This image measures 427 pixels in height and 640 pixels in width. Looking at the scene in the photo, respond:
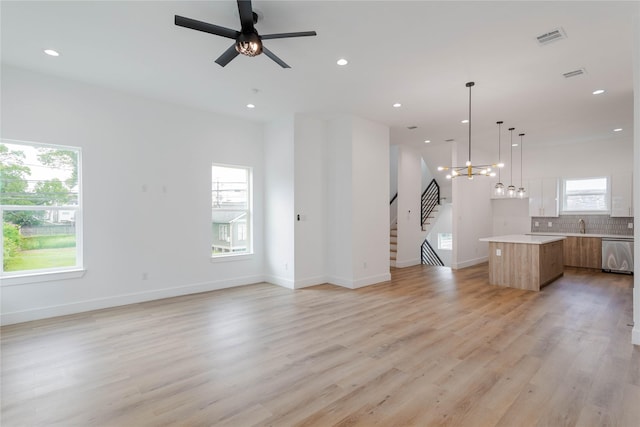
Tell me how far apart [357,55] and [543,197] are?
25.7ft

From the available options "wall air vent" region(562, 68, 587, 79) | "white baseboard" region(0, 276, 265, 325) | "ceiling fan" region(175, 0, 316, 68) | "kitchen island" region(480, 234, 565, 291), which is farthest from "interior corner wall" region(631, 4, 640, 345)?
"white baseboard" region(0, 276, 265, 325)

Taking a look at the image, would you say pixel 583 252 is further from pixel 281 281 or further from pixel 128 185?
pixel 128 185

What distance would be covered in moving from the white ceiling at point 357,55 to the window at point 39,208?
1168mm

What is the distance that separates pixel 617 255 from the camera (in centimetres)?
728

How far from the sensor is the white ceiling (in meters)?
2.90

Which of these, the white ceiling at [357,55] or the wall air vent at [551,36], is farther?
the wall air vent at [551,36]

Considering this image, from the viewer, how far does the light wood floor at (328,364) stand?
7.34 feet

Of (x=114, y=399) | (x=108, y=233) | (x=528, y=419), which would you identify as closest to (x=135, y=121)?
(x=108, y=233)

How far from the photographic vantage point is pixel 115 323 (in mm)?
4074

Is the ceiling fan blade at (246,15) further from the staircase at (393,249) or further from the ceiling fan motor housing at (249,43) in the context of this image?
the staircase at (393,249)

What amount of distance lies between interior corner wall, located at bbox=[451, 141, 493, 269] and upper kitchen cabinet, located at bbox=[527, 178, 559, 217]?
3.55 feet

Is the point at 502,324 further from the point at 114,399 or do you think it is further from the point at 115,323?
the point at 115,323

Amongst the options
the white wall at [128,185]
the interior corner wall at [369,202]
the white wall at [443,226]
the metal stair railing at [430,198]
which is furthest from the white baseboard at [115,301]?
the white wall at [443,226]

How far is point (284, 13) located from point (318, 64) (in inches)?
40.0
